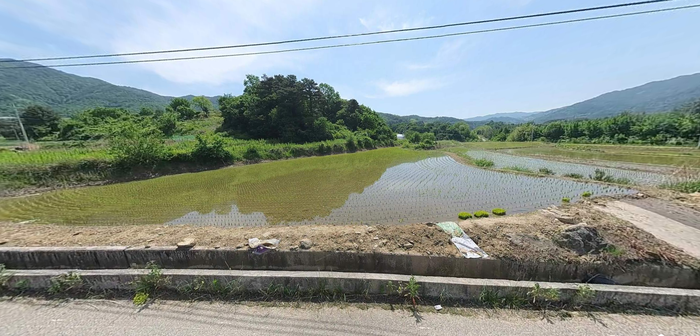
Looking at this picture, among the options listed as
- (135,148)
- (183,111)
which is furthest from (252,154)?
(183,111)

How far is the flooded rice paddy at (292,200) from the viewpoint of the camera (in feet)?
21.0

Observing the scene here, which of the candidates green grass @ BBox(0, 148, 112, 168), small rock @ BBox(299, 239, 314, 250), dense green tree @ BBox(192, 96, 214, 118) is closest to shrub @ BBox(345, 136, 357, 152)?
green grass @ BBox(0, 148, 112, 168)

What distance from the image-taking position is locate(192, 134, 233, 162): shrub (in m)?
15.1

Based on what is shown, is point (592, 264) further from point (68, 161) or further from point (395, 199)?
point (68, 161)

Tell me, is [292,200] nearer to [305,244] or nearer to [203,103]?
[305,244]

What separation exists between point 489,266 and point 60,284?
5.85 metres

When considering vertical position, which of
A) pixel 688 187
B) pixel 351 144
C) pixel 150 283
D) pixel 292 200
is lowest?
pixel 688 187

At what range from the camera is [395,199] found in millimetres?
8078

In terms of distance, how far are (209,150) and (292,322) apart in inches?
646

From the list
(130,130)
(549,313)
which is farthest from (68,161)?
(549,313)

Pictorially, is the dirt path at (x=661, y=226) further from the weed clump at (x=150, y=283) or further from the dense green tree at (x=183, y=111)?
the dense green tree at (x=183, y=111)

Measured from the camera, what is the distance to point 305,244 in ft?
11.7

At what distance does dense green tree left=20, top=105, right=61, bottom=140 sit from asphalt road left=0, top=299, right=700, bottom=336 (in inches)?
1613

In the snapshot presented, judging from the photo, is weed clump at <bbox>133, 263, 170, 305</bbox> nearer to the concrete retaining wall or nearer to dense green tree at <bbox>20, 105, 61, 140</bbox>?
the concrete retaining wall
